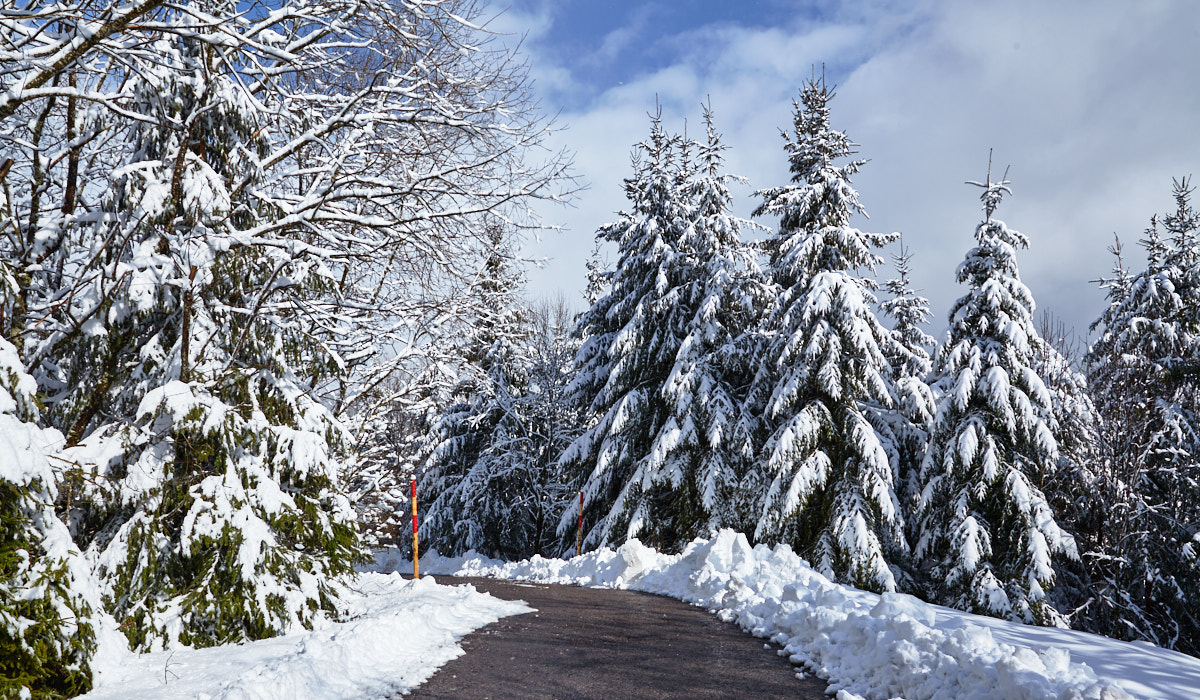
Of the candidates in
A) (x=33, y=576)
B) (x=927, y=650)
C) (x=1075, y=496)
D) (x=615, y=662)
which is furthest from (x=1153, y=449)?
(x=33, y=576)

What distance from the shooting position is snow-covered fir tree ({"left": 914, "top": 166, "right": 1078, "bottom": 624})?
16625mm

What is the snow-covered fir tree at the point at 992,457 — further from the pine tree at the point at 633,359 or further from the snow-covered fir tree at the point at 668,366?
the pine tree at the point at 633,359

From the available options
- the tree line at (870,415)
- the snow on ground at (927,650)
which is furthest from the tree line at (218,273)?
Answer: the tree line at (870,415)

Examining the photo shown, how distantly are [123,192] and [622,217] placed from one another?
19.0m

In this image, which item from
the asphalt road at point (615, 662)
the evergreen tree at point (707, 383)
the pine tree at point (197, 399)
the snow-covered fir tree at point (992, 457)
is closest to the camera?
the asphalt road at point (615, 662)

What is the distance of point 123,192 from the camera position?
7.10 metres

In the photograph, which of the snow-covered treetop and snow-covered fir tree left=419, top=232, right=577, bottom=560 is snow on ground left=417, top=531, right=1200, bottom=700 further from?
snow-covered fir tree left=419, top=232, right=577, bottom=560

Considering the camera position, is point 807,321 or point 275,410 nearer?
point 275,410

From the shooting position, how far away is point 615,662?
6.57 metres

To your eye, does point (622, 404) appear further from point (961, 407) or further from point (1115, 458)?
point (1115, 458)

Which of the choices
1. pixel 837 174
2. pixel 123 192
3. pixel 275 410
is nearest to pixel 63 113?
pixel 123 192

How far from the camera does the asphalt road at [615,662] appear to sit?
5.54 metres

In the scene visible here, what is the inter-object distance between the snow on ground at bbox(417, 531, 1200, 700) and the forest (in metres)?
4.89

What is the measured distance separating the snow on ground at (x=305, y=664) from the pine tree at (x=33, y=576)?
30cm
